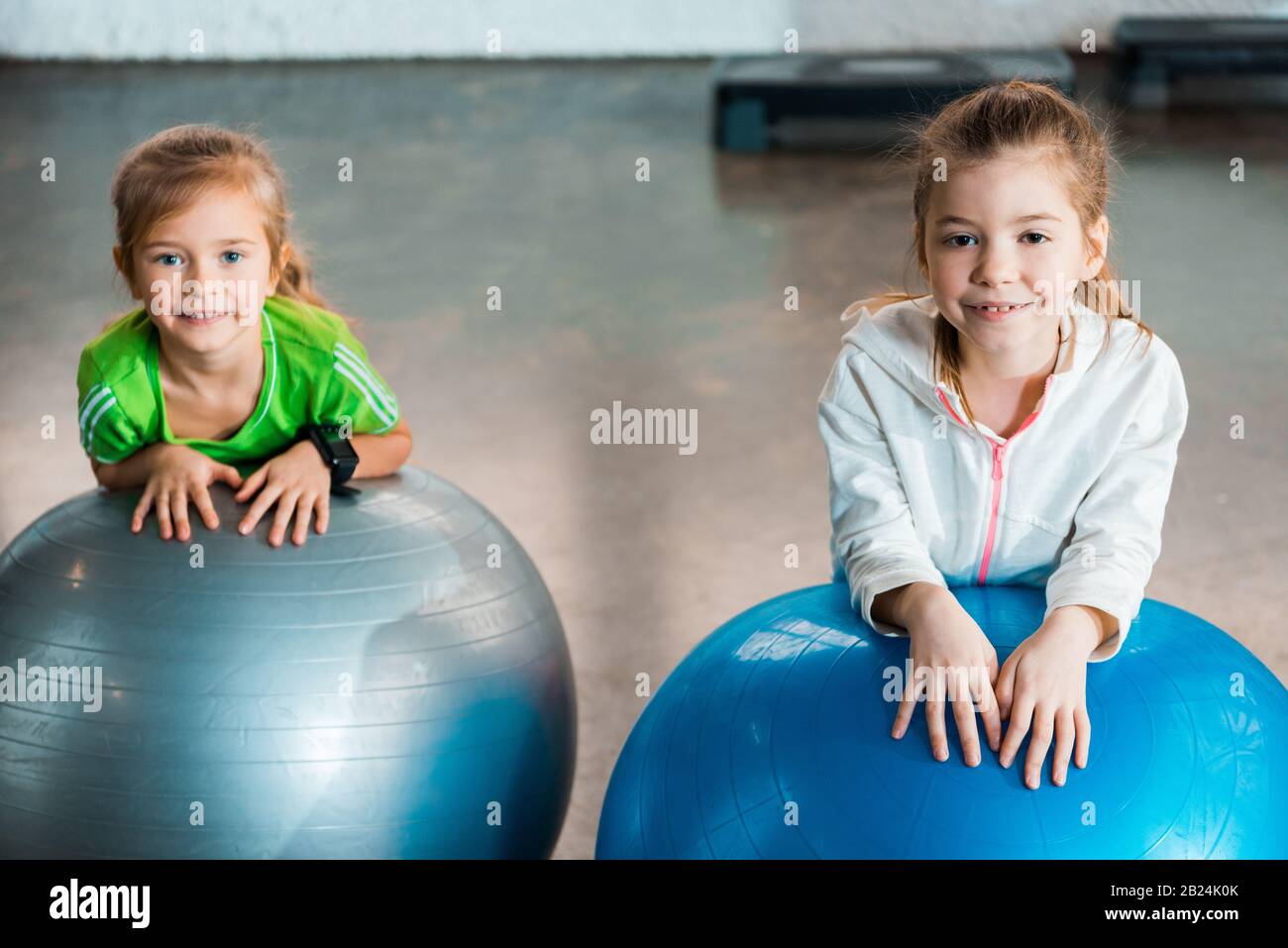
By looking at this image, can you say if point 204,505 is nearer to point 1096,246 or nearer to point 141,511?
point 141,511

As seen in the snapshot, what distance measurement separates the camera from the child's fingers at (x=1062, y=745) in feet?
4.73

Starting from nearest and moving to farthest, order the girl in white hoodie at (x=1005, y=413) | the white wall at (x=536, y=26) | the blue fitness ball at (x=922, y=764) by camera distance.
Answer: the blue fitness ball at (x=922, y=764), the girl in white hoodie at (x=1005, y=413), the white wall at (x=536, y=26)

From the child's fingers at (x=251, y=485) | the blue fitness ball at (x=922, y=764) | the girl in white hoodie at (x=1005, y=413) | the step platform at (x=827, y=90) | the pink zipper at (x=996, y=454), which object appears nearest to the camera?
the blue fitness ball at (x=922, y=764)

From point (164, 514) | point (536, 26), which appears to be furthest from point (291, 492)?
point (536, 26)

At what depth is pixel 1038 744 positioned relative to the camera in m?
1.45

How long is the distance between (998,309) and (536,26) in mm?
7040

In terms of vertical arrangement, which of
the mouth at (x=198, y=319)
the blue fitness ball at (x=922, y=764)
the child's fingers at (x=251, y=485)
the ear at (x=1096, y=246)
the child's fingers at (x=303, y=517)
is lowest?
the blue fitness ball at (x=922, y=764)

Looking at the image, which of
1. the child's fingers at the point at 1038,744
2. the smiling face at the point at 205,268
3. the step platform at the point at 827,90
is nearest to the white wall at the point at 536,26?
the step platform at the point at 827,90

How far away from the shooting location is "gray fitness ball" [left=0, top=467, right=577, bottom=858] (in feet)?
5.57

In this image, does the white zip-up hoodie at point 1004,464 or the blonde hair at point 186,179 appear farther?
the blonde hair at point 186,179

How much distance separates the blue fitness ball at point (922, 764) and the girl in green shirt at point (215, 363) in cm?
54

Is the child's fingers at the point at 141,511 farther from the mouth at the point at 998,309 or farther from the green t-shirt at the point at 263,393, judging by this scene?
the mouth at the point at 998,309
